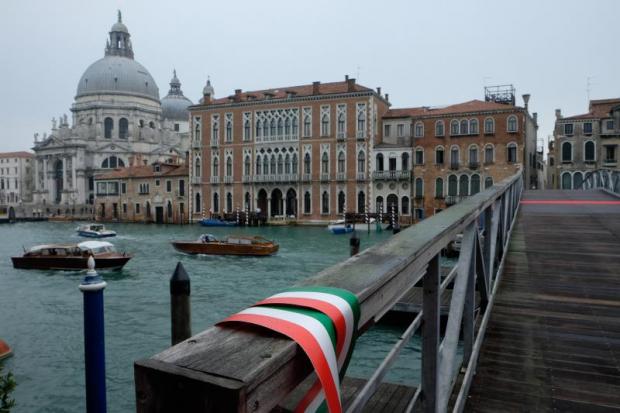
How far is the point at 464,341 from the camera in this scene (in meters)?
2.75

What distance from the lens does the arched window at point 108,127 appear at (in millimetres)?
65312

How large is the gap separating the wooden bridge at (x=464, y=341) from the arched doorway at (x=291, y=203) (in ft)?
117

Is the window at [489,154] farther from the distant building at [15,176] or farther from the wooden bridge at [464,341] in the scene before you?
the distant building at [15,176]

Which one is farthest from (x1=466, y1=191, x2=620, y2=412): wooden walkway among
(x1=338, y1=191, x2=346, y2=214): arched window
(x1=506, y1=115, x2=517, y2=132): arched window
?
(x1=338, y1=191, x2=346, y2=214): arched window

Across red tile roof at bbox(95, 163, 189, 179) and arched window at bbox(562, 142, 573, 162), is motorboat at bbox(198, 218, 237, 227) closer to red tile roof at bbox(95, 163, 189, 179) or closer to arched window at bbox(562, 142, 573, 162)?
red tile roof at bbox(95, 163, 189, 179)

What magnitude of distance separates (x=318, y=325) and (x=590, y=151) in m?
40.4

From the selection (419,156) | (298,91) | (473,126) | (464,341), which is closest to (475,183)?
(473,126)

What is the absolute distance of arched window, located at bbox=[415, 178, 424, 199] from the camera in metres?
36.3

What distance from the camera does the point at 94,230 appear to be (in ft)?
110

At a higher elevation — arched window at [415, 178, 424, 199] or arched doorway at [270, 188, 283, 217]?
arched window at [415, 178, 424, 199]

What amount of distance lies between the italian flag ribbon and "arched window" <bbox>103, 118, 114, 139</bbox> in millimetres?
69893

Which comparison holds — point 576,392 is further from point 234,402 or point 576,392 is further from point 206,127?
point 206,127

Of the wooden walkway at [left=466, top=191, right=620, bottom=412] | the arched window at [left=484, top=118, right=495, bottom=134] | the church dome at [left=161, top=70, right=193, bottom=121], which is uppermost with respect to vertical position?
the church dome at [left=161, top=70, right=193, bottom=121]

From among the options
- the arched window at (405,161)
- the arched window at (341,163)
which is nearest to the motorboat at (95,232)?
the arched window at (341,163)
